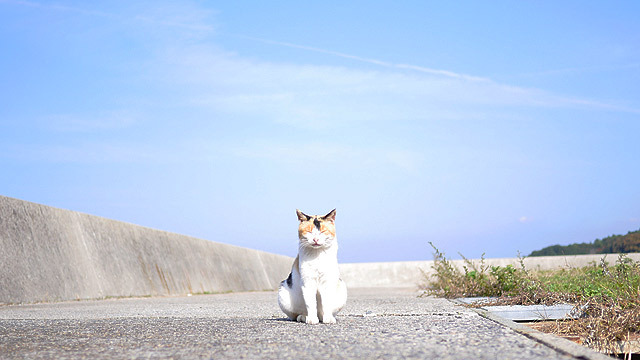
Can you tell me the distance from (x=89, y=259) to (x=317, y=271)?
5920 mm

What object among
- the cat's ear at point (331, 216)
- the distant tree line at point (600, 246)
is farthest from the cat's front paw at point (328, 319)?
the distant tree line at point (600, 246)

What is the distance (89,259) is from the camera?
960 centimetres

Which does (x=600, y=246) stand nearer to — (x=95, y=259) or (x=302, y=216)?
(x=95, y=259)

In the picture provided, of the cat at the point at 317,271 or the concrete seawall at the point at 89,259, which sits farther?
the concrete seawall at the point at 89,259

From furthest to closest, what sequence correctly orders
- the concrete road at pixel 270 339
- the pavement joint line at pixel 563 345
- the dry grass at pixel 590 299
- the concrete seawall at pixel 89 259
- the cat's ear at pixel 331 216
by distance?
the concrete seawall at pixel 89 259 → the cat's ear at pixel 331 216 → the dry grass at pixel 590 299 → the concrete road at pixel 270 339 → the pavement joint line at pixel 563 345

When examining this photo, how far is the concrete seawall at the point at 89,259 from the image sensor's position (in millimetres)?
8133

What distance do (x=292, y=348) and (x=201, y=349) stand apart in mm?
497

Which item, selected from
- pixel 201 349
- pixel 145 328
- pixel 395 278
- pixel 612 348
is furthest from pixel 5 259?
pixel 395 278

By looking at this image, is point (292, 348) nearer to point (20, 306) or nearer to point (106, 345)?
point (106, 345)

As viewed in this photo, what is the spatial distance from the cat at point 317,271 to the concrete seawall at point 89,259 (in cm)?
464

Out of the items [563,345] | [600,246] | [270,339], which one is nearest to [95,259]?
[270,339]

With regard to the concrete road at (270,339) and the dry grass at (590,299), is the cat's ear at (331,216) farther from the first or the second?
the dry grass at (590,299)

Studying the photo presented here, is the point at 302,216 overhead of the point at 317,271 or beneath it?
overhead

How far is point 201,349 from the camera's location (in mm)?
3428
